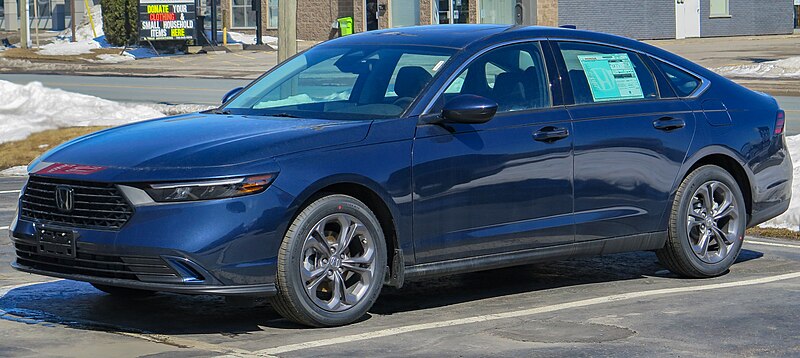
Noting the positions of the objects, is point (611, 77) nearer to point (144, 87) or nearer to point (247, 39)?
point (144, 87)

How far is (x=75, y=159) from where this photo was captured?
22.7ft

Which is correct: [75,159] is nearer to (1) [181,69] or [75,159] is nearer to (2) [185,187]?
(2) [185,187]

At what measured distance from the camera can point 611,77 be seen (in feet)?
27.2

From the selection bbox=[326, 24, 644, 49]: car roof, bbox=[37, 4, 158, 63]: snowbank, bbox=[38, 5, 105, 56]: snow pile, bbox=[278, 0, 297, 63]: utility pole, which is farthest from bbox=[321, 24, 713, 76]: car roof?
bbox=[38, 5, 105, 56]: snow pile

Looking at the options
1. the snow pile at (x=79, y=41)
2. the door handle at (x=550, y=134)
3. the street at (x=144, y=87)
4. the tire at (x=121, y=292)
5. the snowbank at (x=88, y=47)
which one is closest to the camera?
the door handle at (x=550, y=134)

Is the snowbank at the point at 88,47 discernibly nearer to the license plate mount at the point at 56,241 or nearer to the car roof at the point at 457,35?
the car roof at the point at 457,35

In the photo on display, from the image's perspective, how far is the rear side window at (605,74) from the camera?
809cm

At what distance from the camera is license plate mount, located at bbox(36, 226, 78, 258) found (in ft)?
22.0

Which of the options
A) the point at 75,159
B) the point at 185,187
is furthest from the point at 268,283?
the point at 75,159

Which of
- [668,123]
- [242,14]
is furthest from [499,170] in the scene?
[242,14]

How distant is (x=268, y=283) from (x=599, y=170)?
227cm

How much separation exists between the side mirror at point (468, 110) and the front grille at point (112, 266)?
171cm

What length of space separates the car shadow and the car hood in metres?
0.85

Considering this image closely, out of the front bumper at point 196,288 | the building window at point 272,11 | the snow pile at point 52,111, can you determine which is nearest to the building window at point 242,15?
the building window at point 272,11
